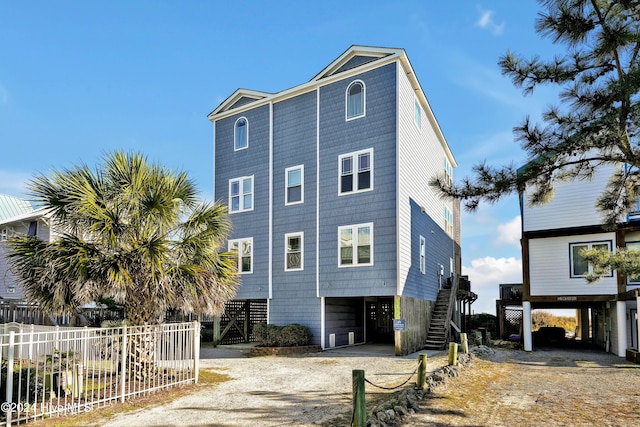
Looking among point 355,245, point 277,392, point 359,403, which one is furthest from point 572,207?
point 359,403

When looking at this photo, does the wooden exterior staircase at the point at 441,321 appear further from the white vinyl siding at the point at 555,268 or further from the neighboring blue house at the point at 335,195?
the white vinyl siding at the point at 555,268

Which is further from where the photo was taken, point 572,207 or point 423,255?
point 423,255

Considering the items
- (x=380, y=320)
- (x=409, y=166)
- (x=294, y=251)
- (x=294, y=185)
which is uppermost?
(x=409, y=166)

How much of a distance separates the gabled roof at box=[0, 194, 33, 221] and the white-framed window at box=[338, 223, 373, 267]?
2674cm

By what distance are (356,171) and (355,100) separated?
2.91 metres

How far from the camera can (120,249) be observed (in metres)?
10.6

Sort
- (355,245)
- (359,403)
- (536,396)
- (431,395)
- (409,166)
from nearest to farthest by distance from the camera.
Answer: (359,403) < (431,395) < (536,396) < (355,245) < (409,166)

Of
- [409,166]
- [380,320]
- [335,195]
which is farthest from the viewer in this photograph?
[380,320]

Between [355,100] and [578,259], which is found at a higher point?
[355,100]

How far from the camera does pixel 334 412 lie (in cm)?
858

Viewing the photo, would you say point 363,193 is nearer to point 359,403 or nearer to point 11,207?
point 359,403

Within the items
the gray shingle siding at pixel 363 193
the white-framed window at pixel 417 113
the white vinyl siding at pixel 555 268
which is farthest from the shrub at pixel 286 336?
the white-framed window at pixel 417 113

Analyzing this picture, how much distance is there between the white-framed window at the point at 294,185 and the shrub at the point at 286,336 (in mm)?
5146

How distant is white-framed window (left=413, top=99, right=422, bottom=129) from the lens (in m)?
20.3
